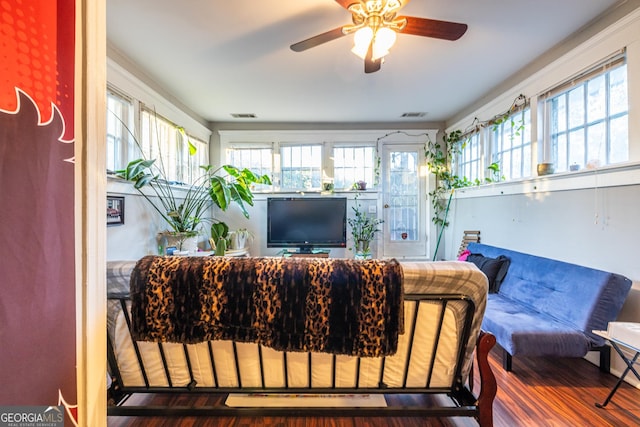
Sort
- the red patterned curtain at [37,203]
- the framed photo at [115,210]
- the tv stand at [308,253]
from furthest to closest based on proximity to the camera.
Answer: the tv stand at [308,253] → the framed photo at [115,210] → the red patterned curtain at [37,203]

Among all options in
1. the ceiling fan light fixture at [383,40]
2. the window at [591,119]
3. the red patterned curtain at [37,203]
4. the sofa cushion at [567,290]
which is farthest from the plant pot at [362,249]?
the red patterned curtain at [37,203]

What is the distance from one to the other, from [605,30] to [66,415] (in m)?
3.32

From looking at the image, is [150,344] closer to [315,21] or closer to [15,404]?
[15,404]

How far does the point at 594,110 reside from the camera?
211cm

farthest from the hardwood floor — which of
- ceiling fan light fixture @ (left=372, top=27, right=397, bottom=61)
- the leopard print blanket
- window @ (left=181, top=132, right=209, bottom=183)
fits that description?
window @ (left=181, top=132, right=209, bottom=183)

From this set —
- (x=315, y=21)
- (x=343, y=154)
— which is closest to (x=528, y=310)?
(x=315, y=21)

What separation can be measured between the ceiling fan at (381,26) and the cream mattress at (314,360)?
1326 mm

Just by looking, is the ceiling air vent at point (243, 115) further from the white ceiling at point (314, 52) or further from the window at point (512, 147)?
the window at point (512, 147)

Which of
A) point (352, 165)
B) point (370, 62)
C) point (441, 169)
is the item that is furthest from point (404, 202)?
point (370, 62)

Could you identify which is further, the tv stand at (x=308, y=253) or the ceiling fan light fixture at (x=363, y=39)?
the tv stand at (x=308, y=253)

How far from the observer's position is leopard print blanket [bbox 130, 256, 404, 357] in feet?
3.71

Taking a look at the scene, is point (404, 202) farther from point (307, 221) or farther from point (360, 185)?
point (307, 221)

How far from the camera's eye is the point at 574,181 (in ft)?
7.09

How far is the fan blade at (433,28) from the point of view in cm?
162
